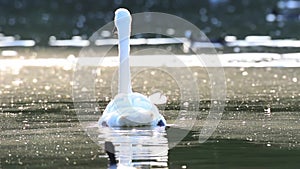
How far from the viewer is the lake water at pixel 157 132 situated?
1232cm

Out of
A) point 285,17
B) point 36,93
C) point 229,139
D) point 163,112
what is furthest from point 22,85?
point 285,17

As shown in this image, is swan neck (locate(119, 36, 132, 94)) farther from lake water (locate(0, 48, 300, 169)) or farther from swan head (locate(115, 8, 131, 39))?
lake water (locate(0, 48, 300, 169))

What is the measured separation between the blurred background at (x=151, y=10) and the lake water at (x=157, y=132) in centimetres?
1498

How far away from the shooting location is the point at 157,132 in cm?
1444

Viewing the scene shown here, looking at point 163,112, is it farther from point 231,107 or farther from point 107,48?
point 107,48

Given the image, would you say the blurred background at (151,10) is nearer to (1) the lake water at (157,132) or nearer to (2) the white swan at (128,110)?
(1) the lake water at (157,132)

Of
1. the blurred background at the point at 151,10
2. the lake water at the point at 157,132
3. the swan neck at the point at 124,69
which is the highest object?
the blurred background at the point at 151,10

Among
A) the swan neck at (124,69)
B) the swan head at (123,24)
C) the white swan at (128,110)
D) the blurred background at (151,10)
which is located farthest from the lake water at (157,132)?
the blurred background at (151,10)

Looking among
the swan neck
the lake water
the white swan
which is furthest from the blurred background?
the white swan

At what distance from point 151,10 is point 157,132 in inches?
1459

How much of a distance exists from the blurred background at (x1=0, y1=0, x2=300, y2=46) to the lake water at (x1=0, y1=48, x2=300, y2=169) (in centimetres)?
1498

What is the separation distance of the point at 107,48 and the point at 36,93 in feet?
37.9

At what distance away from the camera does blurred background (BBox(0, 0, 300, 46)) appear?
3945 cm

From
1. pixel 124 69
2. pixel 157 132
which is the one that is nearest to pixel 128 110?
pixel 157 132
